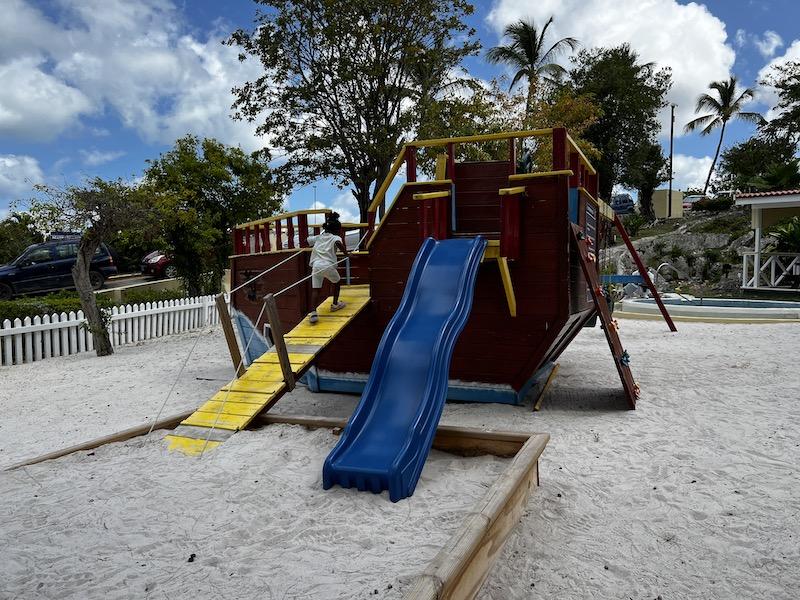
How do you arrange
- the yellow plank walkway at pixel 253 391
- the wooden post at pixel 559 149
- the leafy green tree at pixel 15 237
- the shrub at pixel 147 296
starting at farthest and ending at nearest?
the leafy green tree at pixel 15 237
the shrub at pixel 147 296
the wooden post at pixel 559 149
the yellow plank walkway at pixel 253 391

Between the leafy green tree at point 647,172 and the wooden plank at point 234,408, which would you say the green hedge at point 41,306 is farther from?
the leafy green tree at point 647,172

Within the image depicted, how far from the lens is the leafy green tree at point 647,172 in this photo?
35656 millimetres

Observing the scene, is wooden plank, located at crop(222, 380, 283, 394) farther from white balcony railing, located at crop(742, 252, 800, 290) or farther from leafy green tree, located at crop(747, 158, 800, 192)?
leafy green tree, located at crop(747, 158, 800, 192)

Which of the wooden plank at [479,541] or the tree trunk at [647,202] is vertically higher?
the tree trunk at [647,202]

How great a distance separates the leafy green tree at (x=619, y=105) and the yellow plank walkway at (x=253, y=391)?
31270mm

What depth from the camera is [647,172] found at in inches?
1452

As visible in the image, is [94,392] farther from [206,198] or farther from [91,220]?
[206,198]

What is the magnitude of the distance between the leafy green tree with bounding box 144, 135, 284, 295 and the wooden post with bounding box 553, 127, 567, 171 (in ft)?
50.0

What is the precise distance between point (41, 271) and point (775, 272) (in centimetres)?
2341

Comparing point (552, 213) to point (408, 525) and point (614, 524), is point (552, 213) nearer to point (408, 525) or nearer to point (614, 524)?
point (614, 524)

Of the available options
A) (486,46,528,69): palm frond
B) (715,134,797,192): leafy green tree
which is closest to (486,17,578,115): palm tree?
(486,46,528,69): palm frond

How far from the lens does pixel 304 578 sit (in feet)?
9.35

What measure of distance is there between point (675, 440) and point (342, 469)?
9.94ft

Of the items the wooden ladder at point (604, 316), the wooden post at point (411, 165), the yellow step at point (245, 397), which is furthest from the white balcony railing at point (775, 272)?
the yellow step at point (245, 397)
